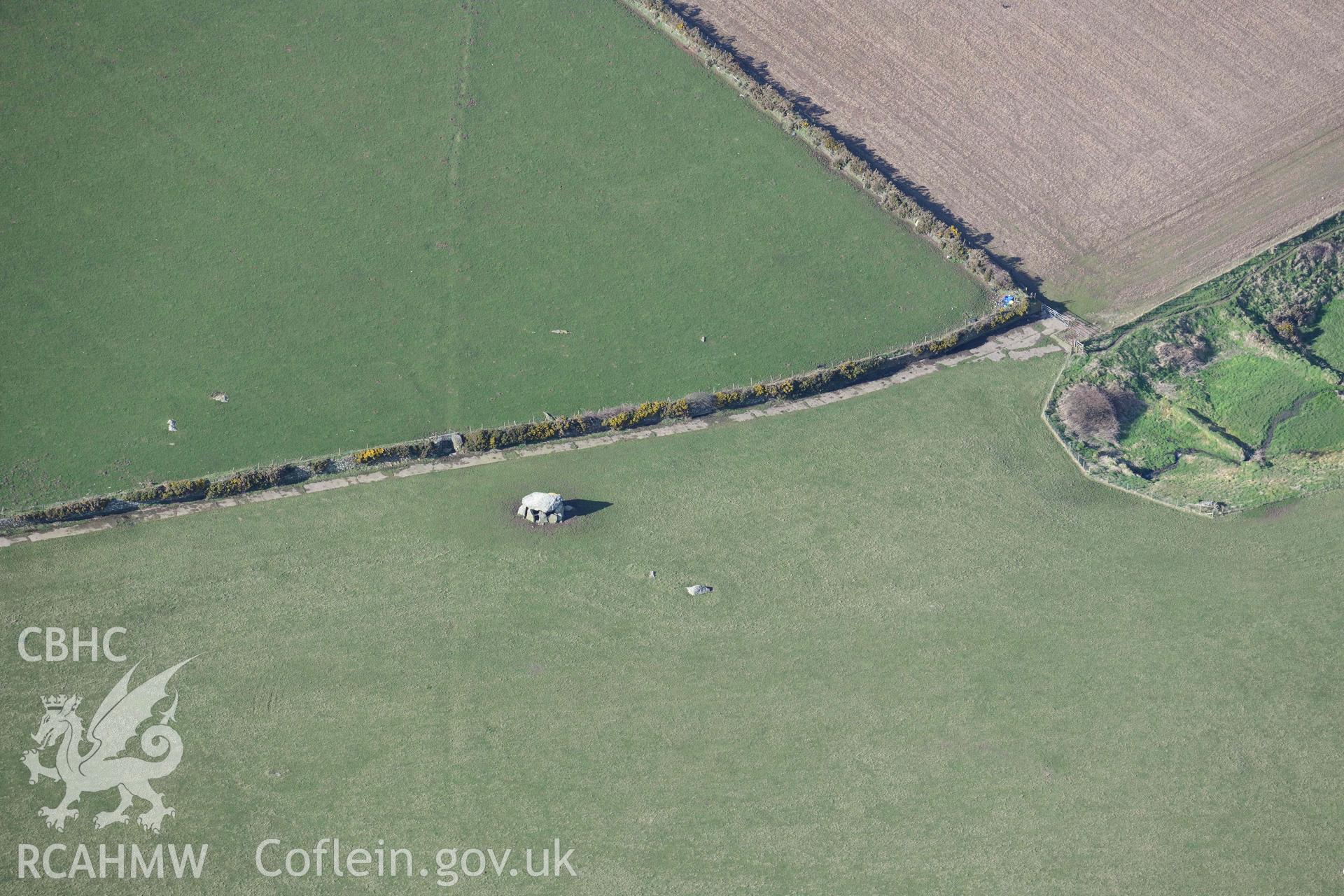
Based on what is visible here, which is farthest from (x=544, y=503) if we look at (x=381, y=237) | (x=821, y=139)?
(x=821, y=139)

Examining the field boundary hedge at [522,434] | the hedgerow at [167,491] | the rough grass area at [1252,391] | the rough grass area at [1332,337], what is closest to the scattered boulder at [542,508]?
the field boundary hedge at [522,434]

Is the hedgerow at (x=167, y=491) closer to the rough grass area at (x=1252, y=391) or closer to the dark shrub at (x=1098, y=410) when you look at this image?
the dark shrub at (x=1098, y=410)

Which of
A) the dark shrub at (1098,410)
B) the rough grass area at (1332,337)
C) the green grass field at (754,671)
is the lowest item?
the green grass field at (754,671)

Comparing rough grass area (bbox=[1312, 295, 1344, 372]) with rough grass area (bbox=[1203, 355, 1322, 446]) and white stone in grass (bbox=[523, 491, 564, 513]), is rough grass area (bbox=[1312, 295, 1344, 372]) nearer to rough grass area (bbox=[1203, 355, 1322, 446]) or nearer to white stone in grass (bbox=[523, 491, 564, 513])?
rough grass area (bbox=[1203, 355, 1322, 446])

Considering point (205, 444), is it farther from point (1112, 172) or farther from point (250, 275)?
point (1112, 172)

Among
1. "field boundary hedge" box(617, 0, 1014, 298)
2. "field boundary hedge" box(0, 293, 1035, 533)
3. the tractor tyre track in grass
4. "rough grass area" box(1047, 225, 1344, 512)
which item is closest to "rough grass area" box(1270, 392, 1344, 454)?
"rough grass area" box(1047, 225, 1344, 512)

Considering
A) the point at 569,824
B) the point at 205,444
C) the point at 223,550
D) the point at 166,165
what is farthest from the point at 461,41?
the point at 569,824
